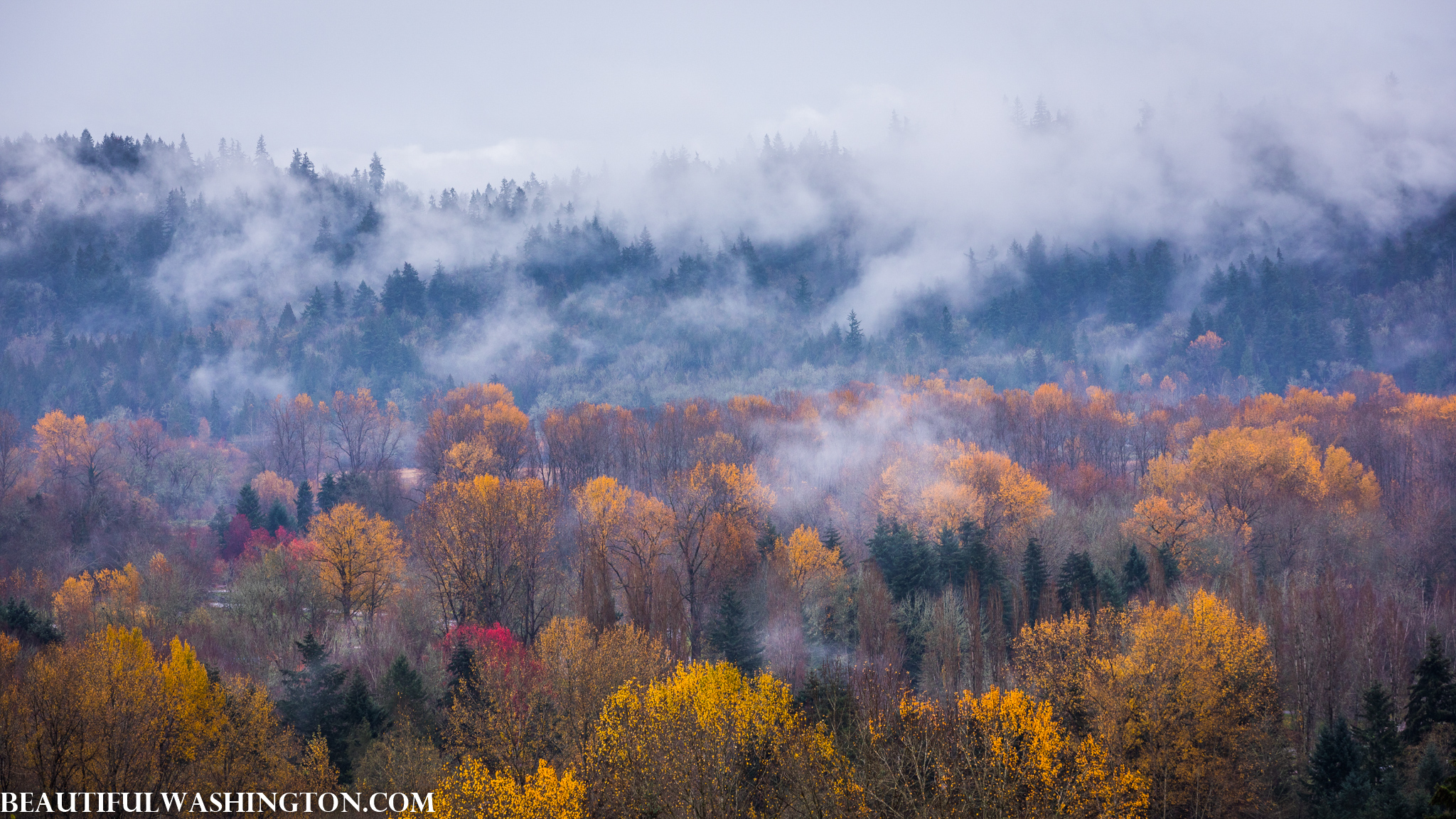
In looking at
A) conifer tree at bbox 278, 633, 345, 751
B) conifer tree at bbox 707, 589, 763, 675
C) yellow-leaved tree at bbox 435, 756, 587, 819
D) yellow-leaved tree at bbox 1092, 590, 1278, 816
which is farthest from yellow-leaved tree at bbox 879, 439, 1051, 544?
yellow-leaved tree at bbox 435, 756, 587, 819

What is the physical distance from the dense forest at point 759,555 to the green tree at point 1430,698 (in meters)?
0.14

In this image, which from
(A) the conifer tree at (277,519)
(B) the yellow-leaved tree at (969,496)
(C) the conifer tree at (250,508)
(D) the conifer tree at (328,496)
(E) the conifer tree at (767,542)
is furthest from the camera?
(D) the conifer tree at (328,496)

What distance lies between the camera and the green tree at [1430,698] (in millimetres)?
35906

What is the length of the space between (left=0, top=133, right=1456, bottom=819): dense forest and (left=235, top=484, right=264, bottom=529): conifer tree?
421mm

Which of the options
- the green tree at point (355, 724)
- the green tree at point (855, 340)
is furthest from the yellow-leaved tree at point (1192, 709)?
the green tree at point (855, 340)

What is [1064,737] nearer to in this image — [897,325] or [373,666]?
[373,666]

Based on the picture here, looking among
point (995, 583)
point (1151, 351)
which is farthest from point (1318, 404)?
point (995, 583)

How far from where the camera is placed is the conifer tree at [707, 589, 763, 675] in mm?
48250

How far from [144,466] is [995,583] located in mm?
96128

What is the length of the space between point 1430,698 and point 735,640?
3183cm

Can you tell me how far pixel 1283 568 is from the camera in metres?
63.4

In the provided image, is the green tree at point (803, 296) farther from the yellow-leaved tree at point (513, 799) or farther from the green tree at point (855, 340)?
the yellow-leaved tree at point (513, 799)

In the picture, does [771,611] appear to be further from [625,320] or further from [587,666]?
[625,320]

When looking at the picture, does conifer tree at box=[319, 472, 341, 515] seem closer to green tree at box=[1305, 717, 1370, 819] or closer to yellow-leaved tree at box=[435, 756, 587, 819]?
yellow-leaved tree at box=[435, 756, 587, 819]
